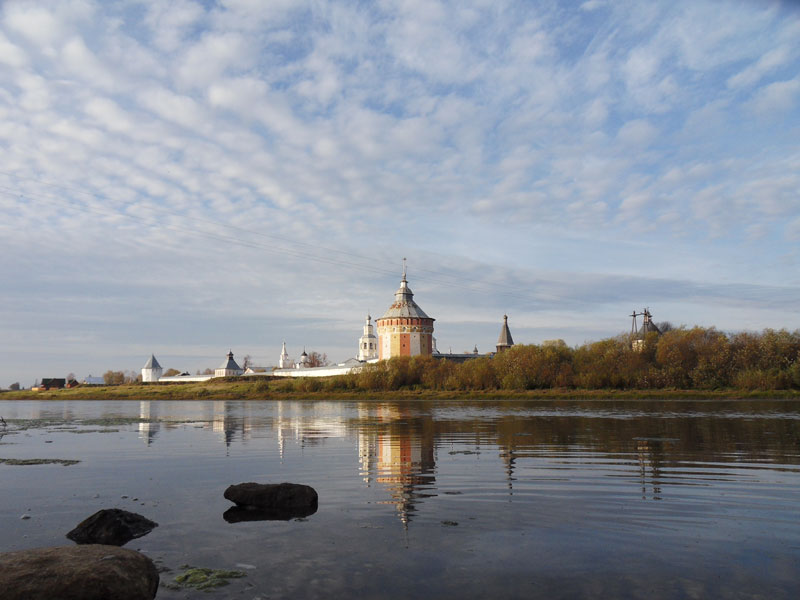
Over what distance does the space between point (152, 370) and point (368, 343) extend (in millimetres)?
54850

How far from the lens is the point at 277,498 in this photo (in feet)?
32.4

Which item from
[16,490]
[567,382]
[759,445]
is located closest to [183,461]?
[16,490]

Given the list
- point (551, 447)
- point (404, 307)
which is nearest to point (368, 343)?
point (404, 307)

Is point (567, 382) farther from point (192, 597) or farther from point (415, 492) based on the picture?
point (192, 597)

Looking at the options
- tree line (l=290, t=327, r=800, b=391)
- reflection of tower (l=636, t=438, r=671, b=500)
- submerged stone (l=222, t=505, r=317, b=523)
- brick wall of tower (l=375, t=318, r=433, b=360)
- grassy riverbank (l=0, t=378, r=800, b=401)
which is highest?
brick wall of tower (l=375, t=318, r=433, b=360)

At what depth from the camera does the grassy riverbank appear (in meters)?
52.1

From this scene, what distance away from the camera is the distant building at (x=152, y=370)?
14102 cm

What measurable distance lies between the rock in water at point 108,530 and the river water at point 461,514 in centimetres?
28

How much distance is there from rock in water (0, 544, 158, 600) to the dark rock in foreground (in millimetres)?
3693

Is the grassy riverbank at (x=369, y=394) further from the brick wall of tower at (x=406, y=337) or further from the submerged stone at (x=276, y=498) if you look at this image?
the submerged stone at (x=276, y=498)

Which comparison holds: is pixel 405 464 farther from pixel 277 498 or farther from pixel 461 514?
pixel 461 514

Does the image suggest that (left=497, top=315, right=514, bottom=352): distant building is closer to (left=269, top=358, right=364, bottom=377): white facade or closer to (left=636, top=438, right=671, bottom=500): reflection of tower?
(left=269, top=358, right=364, bottom=377): white facade

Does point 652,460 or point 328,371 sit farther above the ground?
point 328,371

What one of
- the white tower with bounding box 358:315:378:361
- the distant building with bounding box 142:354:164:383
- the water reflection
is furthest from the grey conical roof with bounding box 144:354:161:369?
the water reflection
